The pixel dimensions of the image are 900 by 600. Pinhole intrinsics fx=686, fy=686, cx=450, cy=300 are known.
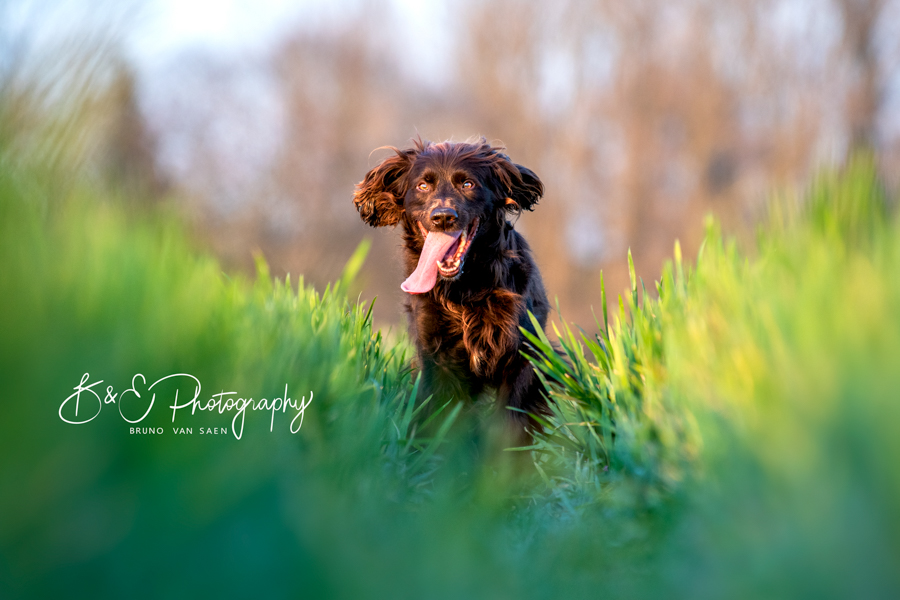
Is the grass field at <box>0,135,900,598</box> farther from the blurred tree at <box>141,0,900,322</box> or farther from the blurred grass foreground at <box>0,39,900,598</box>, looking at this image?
the blurred tree at <box>141,0,900,322</box>

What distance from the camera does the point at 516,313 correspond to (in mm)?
3922

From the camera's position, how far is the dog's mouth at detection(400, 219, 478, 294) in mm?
4051

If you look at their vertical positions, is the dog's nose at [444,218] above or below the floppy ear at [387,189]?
below

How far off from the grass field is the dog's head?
2.06 metres

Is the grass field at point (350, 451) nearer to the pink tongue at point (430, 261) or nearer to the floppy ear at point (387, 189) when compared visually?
the pink tongue at point (430, 261)

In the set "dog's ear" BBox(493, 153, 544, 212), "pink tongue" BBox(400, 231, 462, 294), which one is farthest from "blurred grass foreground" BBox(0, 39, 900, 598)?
"dog's ear" BBox(493, 153, 544, 212)

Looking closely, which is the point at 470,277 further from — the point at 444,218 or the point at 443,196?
the point at 443,196

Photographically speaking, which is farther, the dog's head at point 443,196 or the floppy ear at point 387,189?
the floppy ear at point 387,189

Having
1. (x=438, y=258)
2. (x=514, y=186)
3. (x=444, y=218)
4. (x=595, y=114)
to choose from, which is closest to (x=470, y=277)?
(x=438, y=258)

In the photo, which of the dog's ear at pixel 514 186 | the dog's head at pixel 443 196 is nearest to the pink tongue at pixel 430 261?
the dog's head at pixel 443 196

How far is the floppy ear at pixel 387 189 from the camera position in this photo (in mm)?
4828

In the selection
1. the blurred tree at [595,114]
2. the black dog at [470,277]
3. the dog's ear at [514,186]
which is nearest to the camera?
the black dog at [470,277]

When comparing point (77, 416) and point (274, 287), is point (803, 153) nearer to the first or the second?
point (274, 287)

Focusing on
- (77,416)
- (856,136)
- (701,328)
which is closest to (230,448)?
(77,416)
